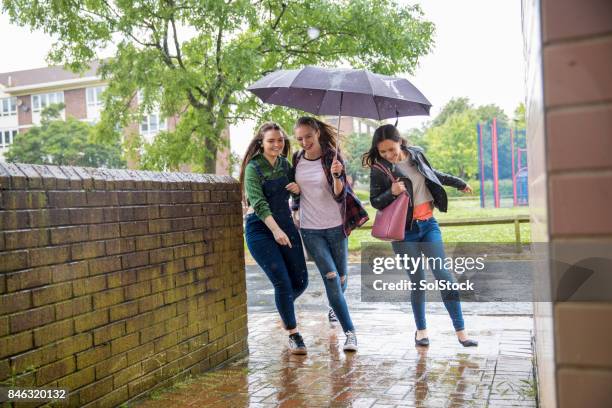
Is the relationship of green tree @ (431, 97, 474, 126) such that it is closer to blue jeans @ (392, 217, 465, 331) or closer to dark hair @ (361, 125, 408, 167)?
dark hair @ (361, 125, 408, 167)

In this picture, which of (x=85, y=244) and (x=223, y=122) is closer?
(x=85, y=244)

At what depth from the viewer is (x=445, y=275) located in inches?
223

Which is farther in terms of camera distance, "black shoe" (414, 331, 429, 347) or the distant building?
the distant building

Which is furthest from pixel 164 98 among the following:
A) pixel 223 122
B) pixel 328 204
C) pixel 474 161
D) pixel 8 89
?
pixel 8 89

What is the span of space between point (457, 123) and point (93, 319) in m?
61.2

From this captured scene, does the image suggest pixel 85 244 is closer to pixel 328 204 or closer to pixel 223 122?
pixel 328 204

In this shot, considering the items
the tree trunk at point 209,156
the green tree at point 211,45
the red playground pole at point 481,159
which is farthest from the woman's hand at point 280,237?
the red playground pole at point 481,159

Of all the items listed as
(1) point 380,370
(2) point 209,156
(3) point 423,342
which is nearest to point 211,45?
(2) point 209,156

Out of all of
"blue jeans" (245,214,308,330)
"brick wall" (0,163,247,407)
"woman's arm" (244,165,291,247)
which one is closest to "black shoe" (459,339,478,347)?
"blue jeans" (245,214,308,330)

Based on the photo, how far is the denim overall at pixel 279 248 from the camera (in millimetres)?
5539

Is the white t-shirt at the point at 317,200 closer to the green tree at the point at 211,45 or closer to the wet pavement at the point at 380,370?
the wet pavement at the point at 380,370

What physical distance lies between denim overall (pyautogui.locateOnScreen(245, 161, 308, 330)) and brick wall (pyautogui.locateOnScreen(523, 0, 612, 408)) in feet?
13.9

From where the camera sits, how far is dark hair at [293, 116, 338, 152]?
19.0 ft

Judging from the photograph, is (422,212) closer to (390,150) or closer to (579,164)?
(390,150)
